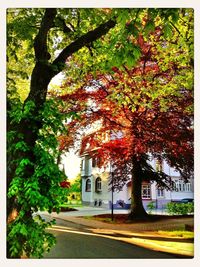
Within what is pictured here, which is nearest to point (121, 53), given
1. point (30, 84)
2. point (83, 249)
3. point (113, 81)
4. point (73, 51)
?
point (73, 51)

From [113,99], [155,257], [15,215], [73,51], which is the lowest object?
[155,257]

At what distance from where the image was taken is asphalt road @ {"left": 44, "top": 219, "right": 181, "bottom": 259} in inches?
137

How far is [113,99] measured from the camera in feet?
13.3

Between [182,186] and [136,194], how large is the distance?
48 centimetres

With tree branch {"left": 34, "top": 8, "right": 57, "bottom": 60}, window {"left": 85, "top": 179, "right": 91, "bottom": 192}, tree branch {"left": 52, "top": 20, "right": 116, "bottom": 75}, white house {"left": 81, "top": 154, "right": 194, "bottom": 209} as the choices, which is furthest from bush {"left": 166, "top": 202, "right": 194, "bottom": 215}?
tree branch {"left": 34, "top": 8, "right": 57, "bottom": 60}

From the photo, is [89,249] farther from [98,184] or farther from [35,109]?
[35,109]

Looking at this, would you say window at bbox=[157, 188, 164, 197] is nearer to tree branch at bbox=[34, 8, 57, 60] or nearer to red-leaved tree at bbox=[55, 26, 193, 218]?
red-leaved tree at bbox=[55, 26, 193, 218]

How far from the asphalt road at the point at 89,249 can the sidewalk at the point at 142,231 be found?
7cm

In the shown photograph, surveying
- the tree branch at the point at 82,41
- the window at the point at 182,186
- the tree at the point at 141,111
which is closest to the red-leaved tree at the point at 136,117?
the tree at the point at 141,111

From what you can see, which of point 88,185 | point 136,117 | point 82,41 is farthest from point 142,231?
point 82,41

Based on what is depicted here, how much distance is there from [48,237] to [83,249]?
42 centimetres

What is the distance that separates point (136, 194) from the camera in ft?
12.5

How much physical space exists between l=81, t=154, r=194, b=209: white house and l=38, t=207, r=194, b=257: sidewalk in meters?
0.14
